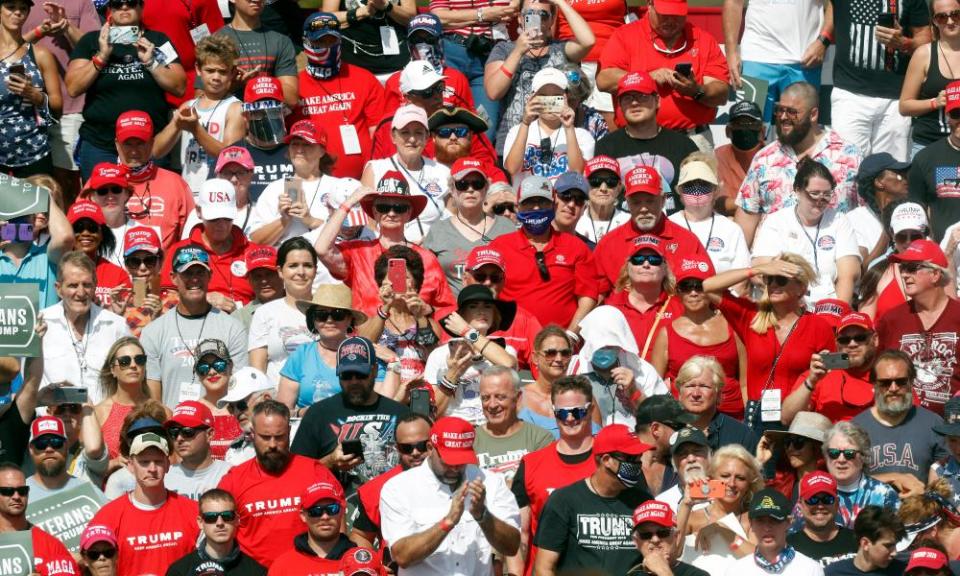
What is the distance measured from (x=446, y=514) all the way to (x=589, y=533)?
88 cm

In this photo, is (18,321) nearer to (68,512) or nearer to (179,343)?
(68,512)

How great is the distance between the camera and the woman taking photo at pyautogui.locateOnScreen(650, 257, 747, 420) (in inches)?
555

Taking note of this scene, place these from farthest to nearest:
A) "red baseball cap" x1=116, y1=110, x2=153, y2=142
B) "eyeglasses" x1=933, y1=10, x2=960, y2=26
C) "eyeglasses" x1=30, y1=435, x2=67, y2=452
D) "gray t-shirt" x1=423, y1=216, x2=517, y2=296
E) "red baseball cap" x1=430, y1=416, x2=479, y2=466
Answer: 1. "eyeglasses" x1=933, y1=10, x2=960, y2=26
2. "red baseball cap" x1=116, y1=110, x2=153, y2=142
3. "gray t-shirt" x1=423, y1=216, x2=517, y2=296
4. "eyeglasses" x1=30, y1=435, x2=67, y2=452
5. "red baseball cap" x1=430, y1=416, x2=479, y2=466

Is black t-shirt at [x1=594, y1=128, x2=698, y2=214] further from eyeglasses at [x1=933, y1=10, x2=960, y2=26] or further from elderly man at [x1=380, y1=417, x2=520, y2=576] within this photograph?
elderly man at [x1=380, y1=417, x2=520, y2=576]

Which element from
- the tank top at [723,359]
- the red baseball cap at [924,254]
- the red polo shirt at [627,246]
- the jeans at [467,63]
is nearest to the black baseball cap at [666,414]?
the tank top at [723,359]

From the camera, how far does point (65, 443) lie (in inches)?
515

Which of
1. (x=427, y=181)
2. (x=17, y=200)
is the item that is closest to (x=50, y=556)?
(x=17, y=200)

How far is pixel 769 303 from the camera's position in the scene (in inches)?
568

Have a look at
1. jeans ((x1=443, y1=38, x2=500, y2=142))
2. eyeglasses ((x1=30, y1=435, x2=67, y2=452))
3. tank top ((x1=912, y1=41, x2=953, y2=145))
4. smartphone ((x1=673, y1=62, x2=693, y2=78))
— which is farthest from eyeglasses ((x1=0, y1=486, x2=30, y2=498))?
tank top ((x1=912, y1=41, x2=953, y2=145))

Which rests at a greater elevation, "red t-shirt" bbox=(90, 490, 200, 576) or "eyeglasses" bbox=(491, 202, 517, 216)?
"red t-shirt" bbox=(90, 490, 200, 576)

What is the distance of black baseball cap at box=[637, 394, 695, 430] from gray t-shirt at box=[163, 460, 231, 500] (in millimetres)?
2563

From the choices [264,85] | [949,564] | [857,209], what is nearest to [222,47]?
[264,85]

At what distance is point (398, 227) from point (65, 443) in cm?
311

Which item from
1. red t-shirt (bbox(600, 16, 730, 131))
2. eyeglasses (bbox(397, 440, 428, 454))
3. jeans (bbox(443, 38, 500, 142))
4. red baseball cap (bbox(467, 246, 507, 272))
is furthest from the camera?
jeans (bbox(443, 38, 500, 142))
